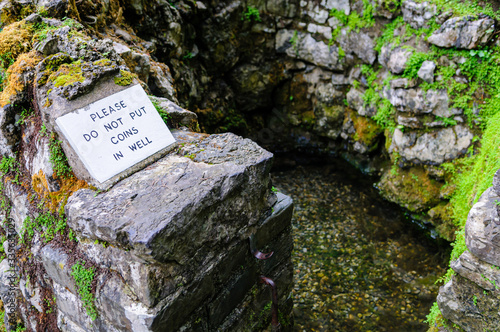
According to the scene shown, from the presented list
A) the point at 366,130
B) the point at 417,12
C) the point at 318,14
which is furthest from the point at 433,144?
the point at 318,14

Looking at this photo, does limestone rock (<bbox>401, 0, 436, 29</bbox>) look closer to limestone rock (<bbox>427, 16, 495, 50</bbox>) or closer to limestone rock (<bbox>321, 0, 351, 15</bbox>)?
limestone rock (<bbox>427, 16, 495, 50</bbox>)

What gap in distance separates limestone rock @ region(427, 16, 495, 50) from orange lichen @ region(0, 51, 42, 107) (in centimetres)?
568

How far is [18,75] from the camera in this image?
279cm

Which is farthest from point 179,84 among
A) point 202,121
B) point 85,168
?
point 85,168

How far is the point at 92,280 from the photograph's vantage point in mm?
2236

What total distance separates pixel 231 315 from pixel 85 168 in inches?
59.7

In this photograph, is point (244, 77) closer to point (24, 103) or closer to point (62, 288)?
point (24, 103)

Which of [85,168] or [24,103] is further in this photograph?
[24,103]

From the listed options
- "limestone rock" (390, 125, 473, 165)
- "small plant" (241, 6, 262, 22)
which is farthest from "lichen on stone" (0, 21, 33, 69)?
"limestone rock" (390, 125, 473, 165)

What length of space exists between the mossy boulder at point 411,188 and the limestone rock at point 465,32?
7.12 feet

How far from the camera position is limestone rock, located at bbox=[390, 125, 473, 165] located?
5.76 m

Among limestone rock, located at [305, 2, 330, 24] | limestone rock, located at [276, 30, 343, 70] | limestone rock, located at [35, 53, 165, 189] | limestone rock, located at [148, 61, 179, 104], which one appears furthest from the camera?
limestone rock, located at [276, 30, 343, 70]

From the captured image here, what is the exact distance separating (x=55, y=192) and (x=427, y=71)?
5.72 meters

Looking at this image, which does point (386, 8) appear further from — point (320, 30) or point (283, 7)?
point (283, 7)
